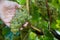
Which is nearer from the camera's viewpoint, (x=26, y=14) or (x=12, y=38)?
(x=26, y=14)

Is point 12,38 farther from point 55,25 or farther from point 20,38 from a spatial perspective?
point 55,25

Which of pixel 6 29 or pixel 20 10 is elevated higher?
pixel 20 10

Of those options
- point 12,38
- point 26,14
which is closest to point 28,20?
point 26,14

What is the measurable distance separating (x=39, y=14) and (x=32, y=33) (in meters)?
0.07

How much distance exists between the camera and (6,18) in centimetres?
65

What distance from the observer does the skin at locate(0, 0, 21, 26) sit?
65 centimetres

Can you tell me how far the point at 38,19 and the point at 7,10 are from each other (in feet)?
0.38

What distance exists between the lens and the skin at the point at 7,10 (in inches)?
25.8

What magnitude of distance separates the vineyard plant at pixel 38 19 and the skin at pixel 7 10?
0.07 feet

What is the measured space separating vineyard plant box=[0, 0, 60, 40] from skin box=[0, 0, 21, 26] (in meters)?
0.02

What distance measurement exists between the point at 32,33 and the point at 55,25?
0.27 feet

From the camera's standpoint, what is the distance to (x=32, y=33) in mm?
630

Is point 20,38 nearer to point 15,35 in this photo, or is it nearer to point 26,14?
point 15,35

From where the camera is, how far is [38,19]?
25.6 inches
